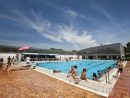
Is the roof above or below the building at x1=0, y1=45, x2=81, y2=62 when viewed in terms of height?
above

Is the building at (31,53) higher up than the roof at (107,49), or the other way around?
the roof at (107,49)

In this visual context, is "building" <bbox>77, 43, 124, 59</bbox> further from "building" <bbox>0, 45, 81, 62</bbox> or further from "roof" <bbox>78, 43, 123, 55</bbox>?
"building" <bbox>0, 45, 81, 62</bbox>

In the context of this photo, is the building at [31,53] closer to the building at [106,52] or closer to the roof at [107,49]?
the building at [106,52]

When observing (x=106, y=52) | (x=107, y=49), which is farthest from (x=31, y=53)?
(x=107, y=49)

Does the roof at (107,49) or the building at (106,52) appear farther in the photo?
the roof at (107,49)

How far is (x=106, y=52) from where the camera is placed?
58000mm

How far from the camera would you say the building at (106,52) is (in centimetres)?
5466

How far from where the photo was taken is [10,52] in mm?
35344

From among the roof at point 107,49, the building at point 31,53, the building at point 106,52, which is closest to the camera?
the building at point 31,53

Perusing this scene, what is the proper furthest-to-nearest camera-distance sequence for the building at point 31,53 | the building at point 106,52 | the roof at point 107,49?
the roof at point 107,49
the building at point 106,52
the building at point 31,53

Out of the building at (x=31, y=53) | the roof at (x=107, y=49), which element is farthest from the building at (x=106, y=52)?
the building at (x=31, y=53)

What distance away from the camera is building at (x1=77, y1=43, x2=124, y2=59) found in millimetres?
54662

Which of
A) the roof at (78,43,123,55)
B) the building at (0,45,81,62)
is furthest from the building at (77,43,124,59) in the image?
the building at (0,45,81,62)

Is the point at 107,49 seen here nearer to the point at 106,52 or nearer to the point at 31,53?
the point at 106,52
